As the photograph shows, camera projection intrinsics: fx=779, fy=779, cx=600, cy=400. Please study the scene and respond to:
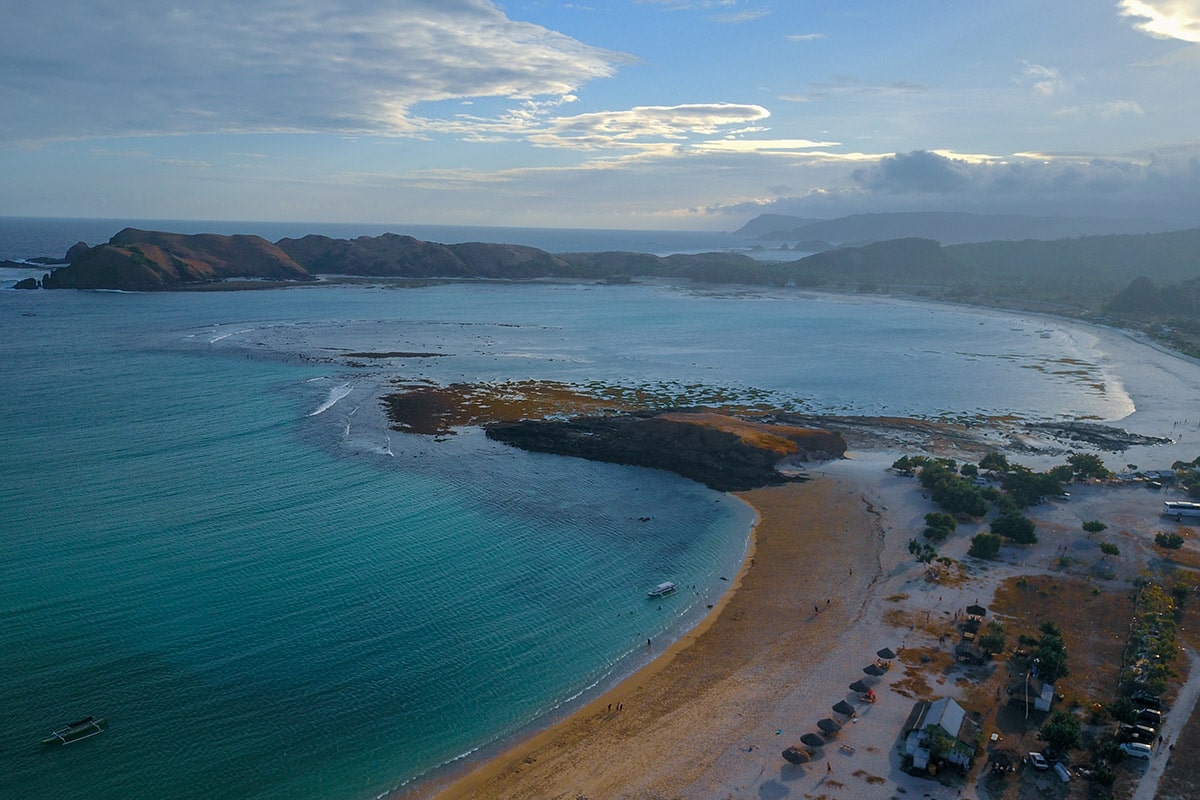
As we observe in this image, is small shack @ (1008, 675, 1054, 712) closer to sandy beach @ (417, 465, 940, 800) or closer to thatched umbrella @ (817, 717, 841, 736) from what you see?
sandy beach @ (417, 465, 940, 800)

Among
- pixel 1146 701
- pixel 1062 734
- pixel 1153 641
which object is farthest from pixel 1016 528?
pixel 1062 734

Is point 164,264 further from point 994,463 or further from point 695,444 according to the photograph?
point 994,463

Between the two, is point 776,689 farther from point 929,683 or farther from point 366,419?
point 366,419

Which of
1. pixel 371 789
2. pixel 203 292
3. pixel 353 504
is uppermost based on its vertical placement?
pixel 203 292

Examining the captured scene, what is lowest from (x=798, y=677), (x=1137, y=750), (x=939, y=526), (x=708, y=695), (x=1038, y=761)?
(x=708, y=695)

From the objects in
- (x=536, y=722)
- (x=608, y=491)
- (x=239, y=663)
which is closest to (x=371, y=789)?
(x=536, y=722)

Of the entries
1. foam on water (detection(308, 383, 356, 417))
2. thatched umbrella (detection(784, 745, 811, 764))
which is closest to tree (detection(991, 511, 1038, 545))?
thatched umbrella (detection(784, 745, 811, 764))

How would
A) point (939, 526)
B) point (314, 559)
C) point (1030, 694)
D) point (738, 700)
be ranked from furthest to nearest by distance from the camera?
point (939, 526) → point (314, 559) → point (738, 700) → point (1030, 694)

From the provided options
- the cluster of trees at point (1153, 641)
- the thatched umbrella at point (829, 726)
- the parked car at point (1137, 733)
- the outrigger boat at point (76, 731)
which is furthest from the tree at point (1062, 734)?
the outrigger boat at point (76, 731)
